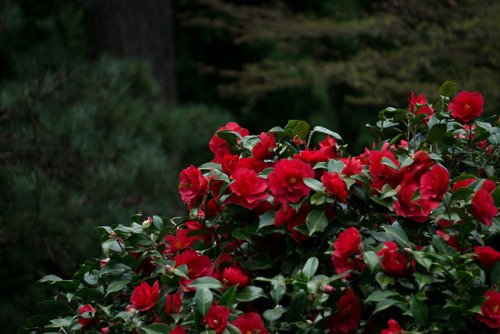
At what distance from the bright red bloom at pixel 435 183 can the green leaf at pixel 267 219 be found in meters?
0.30

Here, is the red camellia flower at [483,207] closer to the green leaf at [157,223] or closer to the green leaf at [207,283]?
the green leaf at [207,283]

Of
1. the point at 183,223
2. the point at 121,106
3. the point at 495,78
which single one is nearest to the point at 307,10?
the point at 495,78

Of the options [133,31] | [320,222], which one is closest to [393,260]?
[320,222]

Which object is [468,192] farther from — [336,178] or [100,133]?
[100,133]

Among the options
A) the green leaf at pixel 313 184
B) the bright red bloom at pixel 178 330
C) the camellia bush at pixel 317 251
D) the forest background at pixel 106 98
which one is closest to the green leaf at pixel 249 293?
the camellia bush at pixel 317 251

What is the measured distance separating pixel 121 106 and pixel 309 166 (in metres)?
2.94

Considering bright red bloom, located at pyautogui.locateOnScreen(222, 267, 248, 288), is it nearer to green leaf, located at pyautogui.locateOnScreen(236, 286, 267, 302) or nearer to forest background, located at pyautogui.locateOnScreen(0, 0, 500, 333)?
green leaf, located at pyautogui.locateOnScreen(236, 286, 267, 302)

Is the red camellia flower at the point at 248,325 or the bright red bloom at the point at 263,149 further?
the bright red bloom at the point at 263,149

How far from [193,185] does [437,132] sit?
1.78 ft

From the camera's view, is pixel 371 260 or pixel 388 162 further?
pixel 388 162

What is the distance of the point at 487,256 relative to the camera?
37.5 inches

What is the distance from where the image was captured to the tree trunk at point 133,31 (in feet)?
16.3

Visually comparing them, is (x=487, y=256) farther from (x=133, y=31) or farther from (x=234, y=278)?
(x=133, y=31)

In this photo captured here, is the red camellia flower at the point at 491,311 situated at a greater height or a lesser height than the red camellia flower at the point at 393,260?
lesser
